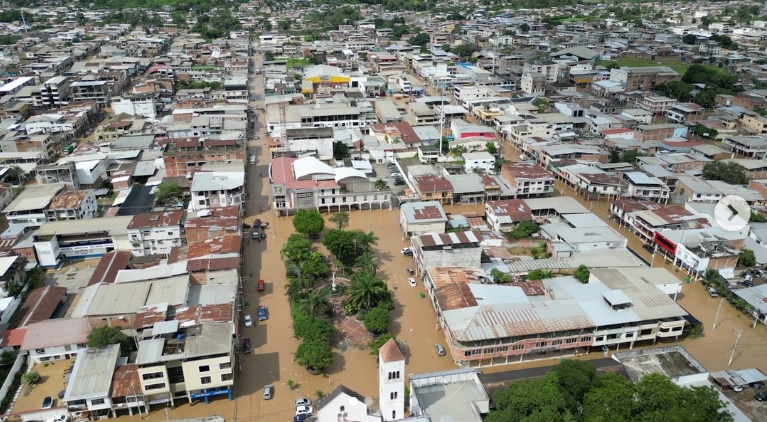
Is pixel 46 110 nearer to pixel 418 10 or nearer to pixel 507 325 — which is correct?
pixel 507 325

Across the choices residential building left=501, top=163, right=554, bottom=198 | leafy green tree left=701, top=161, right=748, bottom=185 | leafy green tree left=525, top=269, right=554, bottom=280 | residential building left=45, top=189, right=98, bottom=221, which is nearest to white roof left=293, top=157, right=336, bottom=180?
residential building left=501, top=163, right=554, bottom=198

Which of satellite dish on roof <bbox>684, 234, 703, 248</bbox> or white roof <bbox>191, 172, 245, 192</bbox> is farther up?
white roof <bbox>191, 172, 245, 192</bbox>

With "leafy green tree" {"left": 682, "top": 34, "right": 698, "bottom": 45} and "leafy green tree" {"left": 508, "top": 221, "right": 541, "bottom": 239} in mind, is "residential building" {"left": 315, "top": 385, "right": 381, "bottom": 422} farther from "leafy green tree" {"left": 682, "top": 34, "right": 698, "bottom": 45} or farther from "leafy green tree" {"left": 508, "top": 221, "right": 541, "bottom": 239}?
"leafy green tree" {"left": 682, "top": 34, "right": 698, "bottom": 45}

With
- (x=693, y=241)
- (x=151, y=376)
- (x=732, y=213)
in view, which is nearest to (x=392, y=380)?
(x=151, y=376)

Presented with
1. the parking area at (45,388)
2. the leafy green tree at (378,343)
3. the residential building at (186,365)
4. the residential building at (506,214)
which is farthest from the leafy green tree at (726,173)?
the parking area at (45,388)

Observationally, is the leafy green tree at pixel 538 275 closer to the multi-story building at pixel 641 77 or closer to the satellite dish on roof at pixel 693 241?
the satellite dish on roof at pixel 693 241

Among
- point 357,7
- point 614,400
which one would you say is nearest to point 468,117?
point 614,400

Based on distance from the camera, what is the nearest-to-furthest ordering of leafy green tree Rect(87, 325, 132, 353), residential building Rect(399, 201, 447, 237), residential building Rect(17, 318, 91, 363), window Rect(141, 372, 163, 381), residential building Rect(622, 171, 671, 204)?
window Rect(141, 372, 163, 381) < leafy green tree Rect(87, 325, 132, 353) < residential building Rect(17, 318, 91, 363) < residential building Rect(399, 201, 447, 237) < residential building Rect(622, 171, 671, 204)
